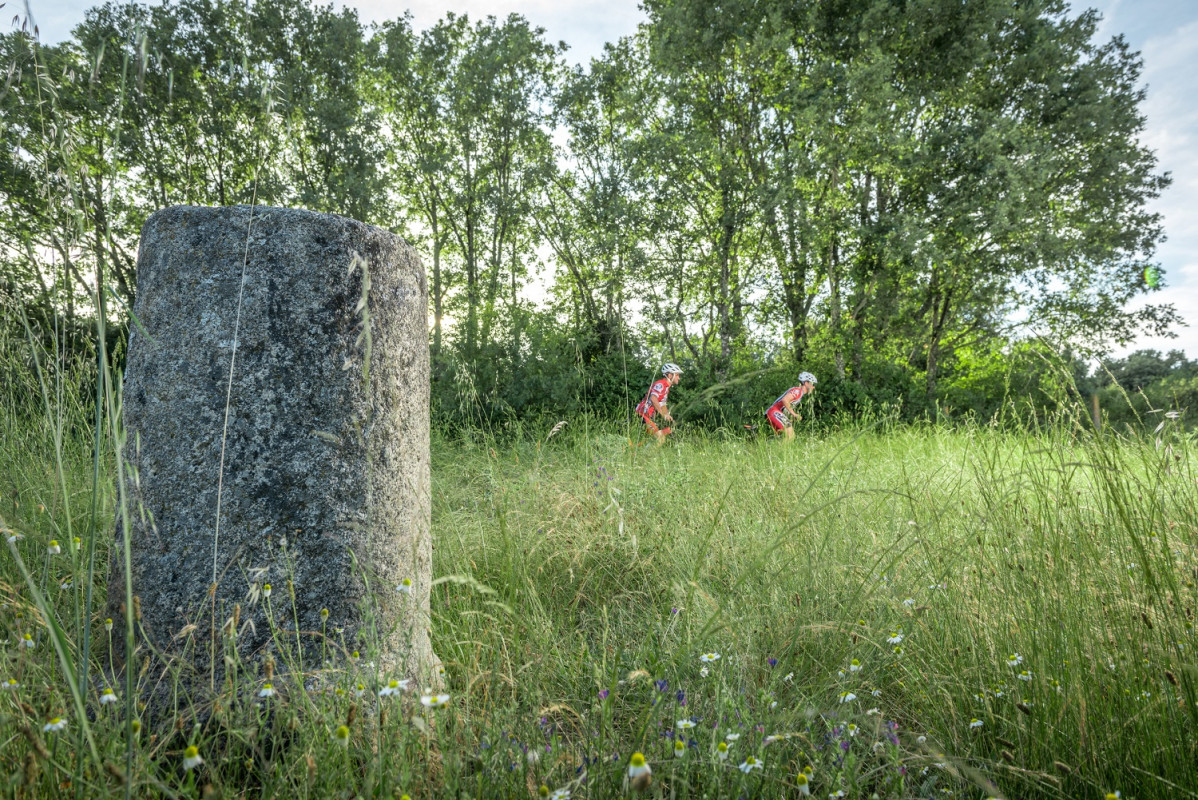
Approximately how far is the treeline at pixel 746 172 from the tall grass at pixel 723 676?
7.88 metres

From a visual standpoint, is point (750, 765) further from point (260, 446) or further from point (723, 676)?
point (260, 446)

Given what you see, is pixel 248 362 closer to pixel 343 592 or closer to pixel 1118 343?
pixel 343 592

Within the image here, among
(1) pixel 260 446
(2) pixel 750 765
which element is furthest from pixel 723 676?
(1) pixel 260 446

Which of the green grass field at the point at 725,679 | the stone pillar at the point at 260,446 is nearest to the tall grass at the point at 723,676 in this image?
the green grass field at the point at 725,679

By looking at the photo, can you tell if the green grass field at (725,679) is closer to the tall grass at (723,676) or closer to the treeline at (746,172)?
the tall grass at (723,676)

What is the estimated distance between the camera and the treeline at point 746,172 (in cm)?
1188

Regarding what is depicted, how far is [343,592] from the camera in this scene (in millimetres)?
1863

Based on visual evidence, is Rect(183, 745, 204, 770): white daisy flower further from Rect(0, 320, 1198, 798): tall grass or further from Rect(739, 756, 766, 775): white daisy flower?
Rect(739, 756, 766, 775): white daisy flower

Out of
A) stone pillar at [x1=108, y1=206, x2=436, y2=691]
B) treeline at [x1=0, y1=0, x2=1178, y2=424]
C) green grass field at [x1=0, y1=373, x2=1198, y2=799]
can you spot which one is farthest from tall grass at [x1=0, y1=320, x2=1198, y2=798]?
treeline at [x1=0, y1=0, x2=1178, y2=424]

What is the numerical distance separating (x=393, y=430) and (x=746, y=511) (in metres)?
2.59

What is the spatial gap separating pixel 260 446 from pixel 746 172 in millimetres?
13133

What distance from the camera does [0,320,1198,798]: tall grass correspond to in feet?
4.57

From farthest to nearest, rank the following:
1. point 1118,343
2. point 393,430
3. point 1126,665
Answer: point 1118,343
point 393,430
point 1126,665

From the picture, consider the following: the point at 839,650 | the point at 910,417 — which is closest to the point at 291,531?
the point at 839,650
